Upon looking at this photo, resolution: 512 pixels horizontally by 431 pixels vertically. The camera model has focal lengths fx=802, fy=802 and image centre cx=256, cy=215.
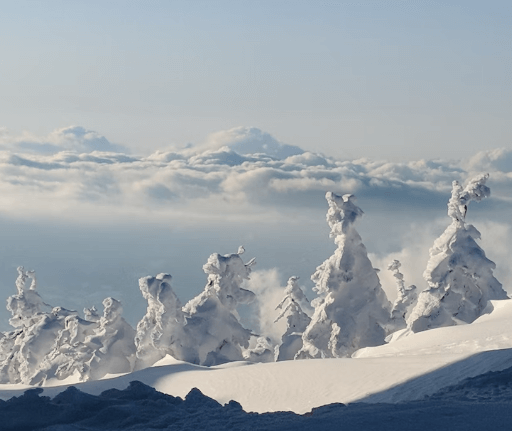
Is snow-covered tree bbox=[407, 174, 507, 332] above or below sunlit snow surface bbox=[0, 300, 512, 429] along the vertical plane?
above

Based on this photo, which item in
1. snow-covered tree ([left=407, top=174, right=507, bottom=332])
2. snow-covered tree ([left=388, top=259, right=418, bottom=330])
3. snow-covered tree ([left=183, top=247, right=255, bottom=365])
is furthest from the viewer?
snow-covered tree ([left=388, top=259, right=418, bottom=330])

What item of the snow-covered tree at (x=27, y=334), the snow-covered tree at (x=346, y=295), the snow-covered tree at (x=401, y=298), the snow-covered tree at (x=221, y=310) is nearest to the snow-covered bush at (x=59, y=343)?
the snow-covered tree at (x=27, y=334)

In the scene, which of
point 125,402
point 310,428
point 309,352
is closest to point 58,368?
point 309,352

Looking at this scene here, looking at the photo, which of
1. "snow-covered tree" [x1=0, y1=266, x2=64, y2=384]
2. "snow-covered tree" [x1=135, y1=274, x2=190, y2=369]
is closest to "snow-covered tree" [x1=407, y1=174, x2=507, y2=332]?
"snow-covered tree" [x1=135, y1=274, x2=190, y2=369]

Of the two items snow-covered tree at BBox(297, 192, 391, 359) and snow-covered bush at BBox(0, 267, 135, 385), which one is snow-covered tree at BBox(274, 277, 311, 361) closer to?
snow-covered tree at BBox(297, 192, 391, 359)

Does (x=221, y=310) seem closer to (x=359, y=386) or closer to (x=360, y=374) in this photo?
(x=360, y=374)

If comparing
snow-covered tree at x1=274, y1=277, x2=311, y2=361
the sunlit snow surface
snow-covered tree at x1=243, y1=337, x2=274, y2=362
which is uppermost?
snow-covered tree at x1=274, y1=277, x2=311, y2=361

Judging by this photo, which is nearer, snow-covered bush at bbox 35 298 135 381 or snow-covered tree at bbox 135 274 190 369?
snow-covered tree at bbox 135 274 190 369
